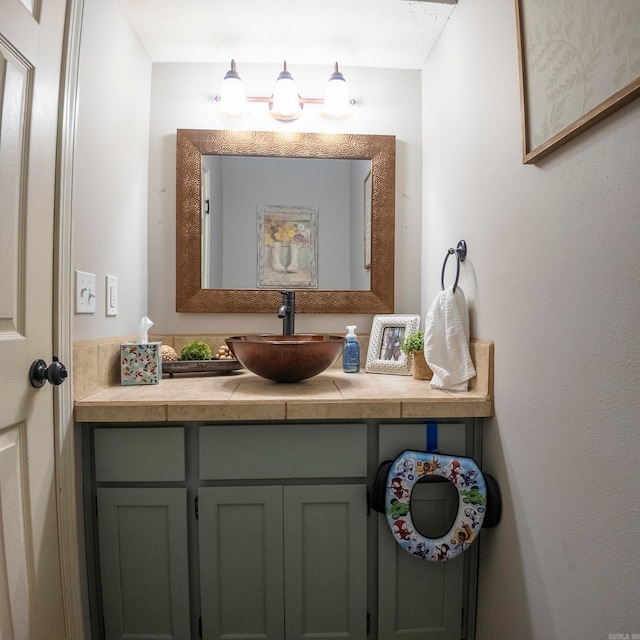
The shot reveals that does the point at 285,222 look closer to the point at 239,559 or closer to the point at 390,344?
the point at 390,344

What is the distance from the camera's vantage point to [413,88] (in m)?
1.76

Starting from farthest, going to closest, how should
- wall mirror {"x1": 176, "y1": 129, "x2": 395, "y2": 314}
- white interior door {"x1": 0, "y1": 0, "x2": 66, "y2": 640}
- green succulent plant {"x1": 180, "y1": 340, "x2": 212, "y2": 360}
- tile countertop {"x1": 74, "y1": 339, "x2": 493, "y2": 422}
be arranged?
1. wall mirror {"x1": 176, "y1": 129, "x2": 395, "y2": 314}
2. green succulent plant {"x1": 180, "y1": 340, "x2": 212, "y2": 360}
3. tile countertop {"x1": 74, "y1": 339, "x2": 493, "y2": 422}
4. white interior door {"x1": 0, "y1": 0, "x2": 66, "y2": 640}

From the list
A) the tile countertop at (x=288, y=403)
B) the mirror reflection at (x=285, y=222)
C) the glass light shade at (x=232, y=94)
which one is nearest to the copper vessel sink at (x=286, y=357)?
the tile countertop at (x=288, y=403)

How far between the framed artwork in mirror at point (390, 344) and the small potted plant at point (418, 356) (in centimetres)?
10

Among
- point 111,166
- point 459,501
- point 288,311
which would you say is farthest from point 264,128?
point 459,501

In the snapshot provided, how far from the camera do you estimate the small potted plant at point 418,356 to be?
1.46 metres

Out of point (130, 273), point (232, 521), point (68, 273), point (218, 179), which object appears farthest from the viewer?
point (218, 179)

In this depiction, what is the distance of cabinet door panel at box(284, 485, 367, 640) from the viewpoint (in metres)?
1.16

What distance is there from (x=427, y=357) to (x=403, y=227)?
696mm

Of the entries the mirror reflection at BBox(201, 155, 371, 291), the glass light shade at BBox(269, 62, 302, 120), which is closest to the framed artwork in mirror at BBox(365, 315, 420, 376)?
the mirror reflection at BBox(201, 155, 371, 291)

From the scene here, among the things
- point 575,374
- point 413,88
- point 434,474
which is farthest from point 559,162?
point 413,88

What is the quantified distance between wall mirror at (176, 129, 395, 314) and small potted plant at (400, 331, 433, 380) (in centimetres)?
29

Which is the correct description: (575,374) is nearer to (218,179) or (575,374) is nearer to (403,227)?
(403,227)

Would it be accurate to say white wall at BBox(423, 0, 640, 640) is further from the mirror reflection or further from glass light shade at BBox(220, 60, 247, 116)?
glass light shade at BBox(220, 60, 247, 116)
